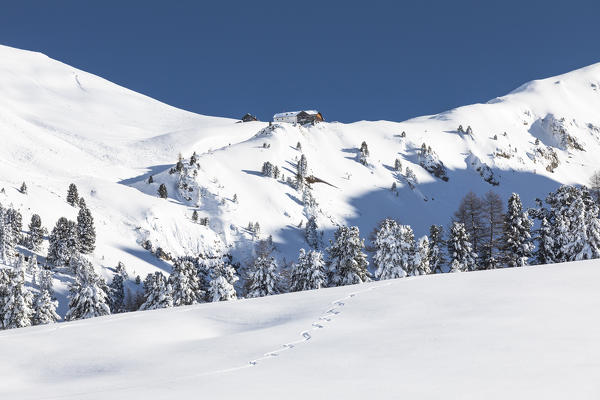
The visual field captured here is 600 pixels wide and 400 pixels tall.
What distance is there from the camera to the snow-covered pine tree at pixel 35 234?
225 feet

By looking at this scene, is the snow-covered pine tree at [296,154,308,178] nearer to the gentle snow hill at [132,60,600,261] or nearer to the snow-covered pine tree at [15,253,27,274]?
the gentle snow hill at [132,60,600,261]

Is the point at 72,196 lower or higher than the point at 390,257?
higher

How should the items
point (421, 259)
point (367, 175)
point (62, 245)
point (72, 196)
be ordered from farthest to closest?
1. point (367, 175)
2. point (72, 196)
3. point (62, 245)
4. point (421, 259)

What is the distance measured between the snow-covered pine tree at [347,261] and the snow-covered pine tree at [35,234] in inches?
1851

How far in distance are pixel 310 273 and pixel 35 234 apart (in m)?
46.9

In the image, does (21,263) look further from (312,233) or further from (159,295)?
(312,233)

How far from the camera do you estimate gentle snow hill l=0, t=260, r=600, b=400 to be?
8281 millimetres

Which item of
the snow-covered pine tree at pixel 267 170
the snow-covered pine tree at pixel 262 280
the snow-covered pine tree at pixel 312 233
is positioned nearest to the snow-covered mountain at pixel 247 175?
the snow-covered pine tree at pixel 267 170

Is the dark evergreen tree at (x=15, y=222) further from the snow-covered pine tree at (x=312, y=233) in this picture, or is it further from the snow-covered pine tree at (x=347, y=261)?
the snow-covered pine tree at (x=312, y=233)

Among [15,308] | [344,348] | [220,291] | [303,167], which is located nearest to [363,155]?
[303,167]

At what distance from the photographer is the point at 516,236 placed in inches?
1638

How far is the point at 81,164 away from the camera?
127312mm

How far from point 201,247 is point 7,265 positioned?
35191 mm

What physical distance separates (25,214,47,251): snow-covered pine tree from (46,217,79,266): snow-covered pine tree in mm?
2028
